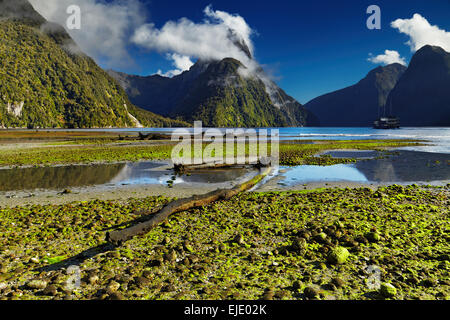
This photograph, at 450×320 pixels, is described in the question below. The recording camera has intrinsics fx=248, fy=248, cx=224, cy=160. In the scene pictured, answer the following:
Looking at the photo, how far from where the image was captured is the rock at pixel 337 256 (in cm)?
669

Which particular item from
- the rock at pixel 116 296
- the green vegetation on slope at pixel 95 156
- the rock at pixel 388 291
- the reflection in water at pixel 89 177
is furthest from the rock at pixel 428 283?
the green vegetation on slope at pixel 95 156

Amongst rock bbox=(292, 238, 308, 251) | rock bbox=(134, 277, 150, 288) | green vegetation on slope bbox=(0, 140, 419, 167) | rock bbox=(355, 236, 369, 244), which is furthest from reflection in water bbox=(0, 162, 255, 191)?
rock bbox=(134, 277, 150, 288)

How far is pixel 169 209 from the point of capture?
10.0 m

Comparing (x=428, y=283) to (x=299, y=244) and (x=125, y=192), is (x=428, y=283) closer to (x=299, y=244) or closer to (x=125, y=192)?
(x=299, y=244)

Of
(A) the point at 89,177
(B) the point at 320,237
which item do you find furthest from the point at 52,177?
(B) the point at 320,237

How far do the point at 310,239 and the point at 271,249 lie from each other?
4.77ft

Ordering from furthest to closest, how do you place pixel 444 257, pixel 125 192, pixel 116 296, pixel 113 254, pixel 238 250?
pixel 125 192 → pixel 238 250 → pixel 113 254 → pixel 444 257 → pixel 116 296

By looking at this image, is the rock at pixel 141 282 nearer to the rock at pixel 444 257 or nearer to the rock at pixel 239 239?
the rock at pixel 239 239

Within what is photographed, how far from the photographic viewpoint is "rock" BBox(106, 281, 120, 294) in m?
5.37

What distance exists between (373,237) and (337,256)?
85.4 inches

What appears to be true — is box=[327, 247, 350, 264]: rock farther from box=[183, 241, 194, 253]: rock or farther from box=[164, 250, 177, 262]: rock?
box=[164, 250, 177, 262]: rock

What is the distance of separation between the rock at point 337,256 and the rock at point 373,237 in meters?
1.67

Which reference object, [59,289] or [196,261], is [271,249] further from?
[59,289]

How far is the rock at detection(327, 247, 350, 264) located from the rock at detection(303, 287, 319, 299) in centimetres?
164
